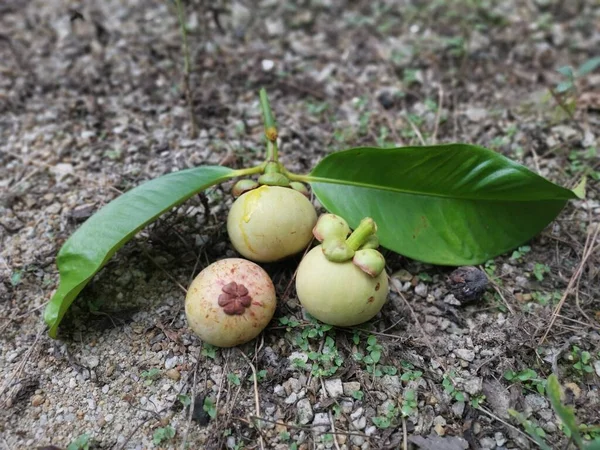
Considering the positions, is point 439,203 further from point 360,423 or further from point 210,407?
point 210,407

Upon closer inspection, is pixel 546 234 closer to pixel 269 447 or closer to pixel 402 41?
pixel 269 447

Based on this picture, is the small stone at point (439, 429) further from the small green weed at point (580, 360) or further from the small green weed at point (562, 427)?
the small green weed at point (580, 360)

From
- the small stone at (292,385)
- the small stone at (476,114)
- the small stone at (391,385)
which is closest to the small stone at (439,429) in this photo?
the small stone at (391,385)

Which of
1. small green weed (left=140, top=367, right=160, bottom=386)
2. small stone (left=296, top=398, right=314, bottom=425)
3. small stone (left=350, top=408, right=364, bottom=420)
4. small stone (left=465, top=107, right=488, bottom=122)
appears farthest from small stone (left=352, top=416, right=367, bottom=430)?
small stone (left=465, top=107, right=488, bottom=122)

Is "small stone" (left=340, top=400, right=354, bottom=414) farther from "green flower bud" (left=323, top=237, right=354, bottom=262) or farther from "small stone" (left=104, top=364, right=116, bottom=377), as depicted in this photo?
"small stone" (left=104, top=364, right=116, bottom=377)

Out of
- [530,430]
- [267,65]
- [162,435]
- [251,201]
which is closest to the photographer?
[530,430]

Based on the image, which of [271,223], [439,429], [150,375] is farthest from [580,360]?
[150,375]

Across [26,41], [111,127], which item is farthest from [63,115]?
[26,41]
